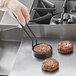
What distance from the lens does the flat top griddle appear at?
1.30m

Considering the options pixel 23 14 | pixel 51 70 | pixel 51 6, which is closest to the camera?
→ pixel 51 70

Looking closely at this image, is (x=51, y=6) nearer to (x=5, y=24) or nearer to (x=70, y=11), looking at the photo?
(x=70, y=11)

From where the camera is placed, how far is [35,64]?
4.49ft

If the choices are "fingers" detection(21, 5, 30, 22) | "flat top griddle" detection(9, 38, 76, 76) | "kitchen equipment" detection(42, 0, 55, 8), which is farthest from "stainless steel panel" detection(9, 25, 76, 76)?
"kitchen equipment" detection(42, 0, 55, 8)

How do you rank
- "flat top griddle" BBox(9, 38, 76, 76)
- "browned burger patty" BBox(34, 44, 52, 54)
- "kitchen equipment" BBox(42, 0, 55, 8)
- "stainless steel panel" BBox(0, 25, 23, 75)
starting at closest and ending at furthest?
1. "flat top griddle" BBox(9, 38, 76, 76)
2. "browned burger patty" BBox(34, 44, 52, 54)
3. "stainless steel panel" BBox(0, 25, 23, 75)
4. "kitchen equipment" BBox(42, 0, 55, 8)

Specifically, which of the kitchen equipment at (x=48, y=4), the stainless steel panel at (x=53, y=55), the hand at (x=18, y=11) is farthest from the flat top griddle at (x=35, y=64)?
the kitchen equipment at (x=48, y=4)

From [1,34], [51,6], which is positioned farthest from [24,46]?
[51,6]

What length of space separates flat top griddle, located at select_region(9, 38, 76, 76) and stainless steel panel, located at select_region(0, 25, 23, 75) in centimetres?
9

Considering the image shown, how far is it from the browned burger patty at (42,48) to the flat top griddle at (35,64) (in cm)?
4

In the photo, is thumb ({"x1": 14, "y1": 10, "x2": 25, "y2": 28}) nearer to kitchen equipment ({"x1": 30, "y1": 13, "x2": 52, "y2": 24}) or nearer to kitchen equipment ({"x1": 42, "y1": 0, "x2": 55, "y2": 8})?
kitchen equipment ({"x1": 30, "y1": 13, "x2": 52, "y2": 24})

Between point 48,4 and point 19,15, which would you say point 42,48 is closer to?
point 19,15

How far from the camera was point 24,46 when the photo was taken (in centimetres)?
153

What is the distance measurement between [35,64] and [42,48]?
0.36 ft

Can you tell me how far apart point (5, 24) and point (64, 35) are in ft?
1.25
